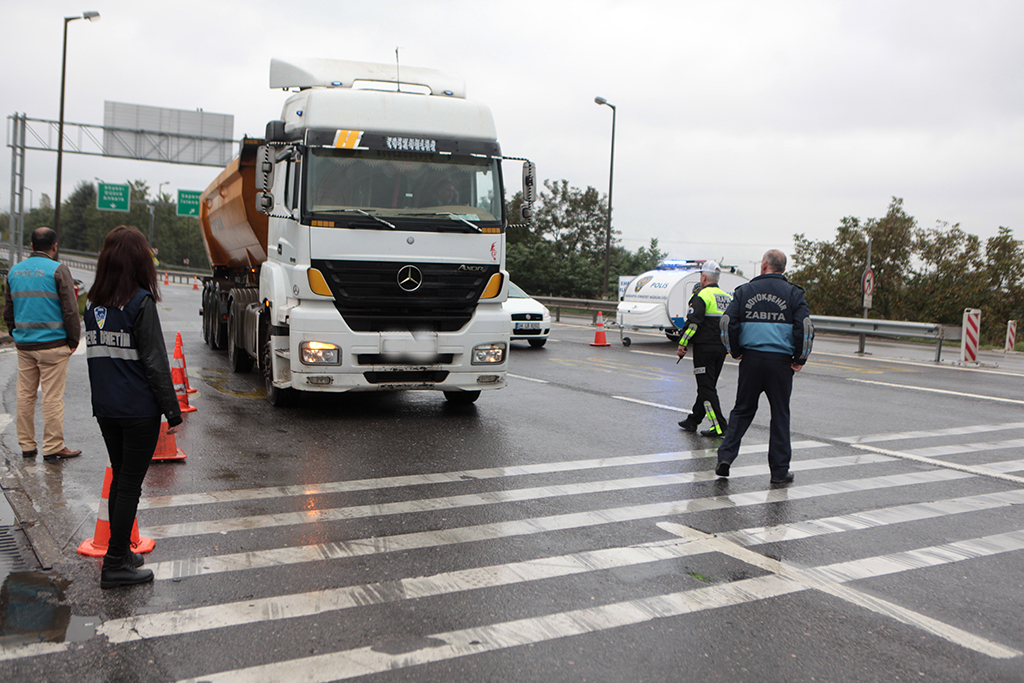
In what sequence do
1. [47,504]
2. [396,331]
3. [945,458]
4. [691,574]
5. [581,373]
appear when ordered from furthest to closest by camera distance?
1. [581,373]
2. [396,331]
3. [945,458]
4. [47,504]
5. [691,574]

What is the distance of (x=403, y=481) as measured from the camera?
6.55m

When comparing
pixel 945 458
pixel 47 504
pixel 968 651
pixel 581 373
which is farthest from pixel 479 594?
pixel 581 373

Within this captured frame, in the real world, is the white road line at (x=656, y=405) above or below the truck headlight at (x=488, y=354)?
below

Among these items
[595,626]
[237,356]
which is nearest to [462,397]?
[237,356]

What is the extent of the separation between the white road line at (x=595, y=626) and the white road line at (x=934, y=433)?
4.10 m

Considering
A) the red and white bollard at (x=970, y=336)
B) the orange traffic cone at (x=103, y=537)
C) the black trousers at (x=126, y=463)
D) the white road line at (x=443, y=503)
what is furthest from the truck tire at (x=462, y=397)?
the red and white bollard at (x=970, y=336)

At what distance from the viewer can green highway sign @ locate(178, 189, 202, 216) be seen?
59509 millimetres

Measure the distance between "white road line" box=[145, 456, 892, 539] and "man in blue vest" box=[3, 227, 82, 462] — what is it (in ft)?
7.54

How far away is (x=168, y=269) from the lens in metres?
75.2

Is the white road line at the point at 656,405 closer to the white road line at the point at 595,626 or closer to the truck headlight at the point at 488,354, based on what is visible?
the truck headlight at the point at 488,354

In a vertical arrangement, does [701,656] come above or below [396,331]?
below

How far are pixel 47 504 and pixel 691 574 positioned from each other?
4.20 metres

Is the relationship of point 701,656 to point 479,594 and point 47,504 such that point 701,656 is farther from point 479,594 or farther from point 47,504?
point 47,504

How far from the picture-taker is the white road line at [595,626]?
3412 mm
